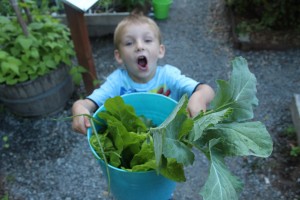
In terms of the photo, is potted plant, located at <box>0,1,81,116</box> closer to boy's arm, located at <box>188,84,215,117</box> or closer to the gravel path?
the gravel path

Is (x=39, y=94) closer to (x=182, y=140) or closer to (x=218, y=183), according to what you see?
(x=182, y=140)

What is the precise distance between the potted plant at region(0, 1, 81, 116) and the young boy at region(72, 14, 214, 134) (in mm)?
915

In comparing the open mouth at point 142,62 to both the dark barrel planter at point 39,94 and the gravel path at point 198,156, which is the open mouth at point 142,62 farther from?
the dark barrel planter at point 39,94

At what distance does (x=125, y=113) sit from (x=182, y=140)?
1.04ft

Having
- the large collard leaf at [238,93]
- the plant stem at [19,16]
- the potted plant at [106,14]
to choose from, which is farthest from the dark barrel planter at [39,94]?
the large collard leaf at [238,93]

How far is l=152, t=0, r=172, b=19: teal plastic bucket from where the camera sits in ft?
12.1

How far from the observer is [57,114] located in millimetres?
2727

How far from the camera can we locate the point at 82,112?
52.0 inches

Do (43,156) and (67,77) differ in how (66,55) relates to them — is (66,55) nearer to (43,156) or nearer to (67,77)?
(67,77)

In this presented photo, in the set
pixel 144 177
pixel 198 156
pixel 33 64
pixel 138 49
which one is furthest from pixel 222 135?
pixel 33 64

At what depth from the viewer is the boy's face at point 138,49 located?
4.94 ft

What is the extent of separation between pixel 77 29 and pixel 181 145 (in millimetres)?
1569

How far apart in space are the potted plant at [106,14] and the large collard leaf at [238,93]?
261cm

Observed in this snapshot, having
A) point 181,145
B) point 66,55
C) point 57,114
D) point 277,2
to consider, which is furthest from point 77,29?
point 277,2
